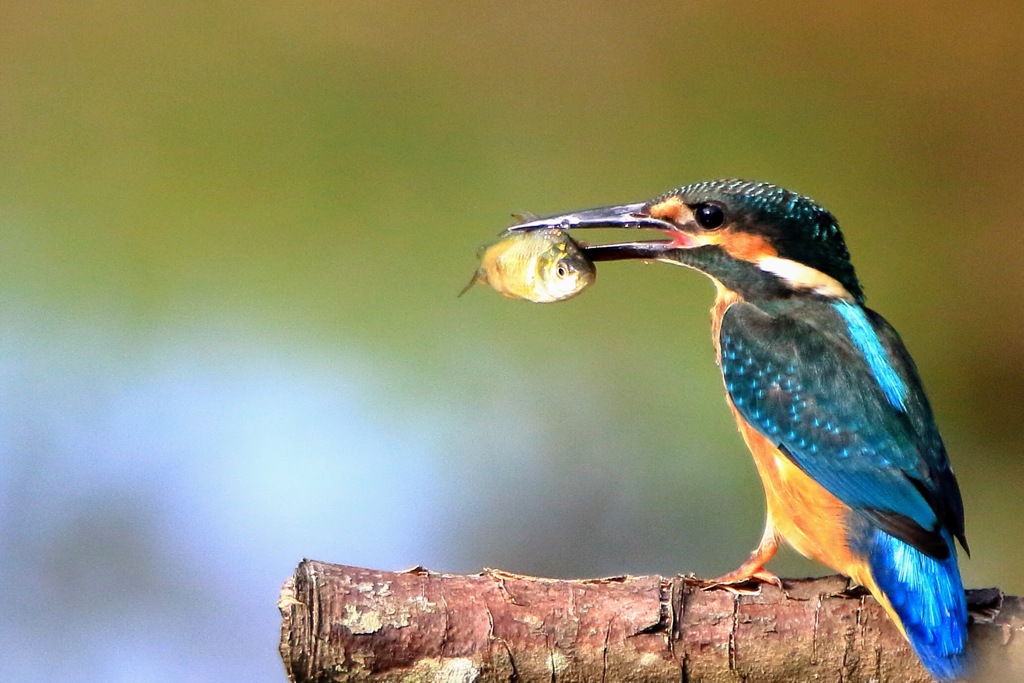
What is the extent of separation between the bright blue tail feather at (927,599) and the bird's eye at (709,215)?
1.81ft

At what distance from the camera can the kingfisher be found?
4.30 feet

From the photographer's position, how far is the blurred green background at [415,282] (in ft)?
7.74

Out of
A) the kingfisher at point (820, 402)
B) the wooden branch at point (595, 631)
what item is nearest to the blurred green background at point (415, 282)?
the kingfisher at point (820, 402)

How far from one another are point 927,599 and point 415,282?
157 centimetres

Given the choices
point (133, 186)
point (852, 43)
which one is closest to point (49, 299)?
point (133, 186)

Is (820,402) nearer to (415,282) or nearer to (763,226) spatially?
(763,226)

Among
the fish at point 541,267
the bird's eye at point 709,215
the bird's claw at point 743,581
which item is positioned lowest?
the bird's claw at point 743,581

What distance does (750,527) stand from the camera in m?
2.44

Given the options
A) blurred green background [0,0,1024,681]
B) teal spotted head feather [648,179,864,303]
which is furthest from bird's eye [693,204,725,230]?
blurred green background [0,0,1024,681]

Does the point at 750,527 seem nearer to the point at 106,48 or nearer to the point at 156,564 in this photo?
the point at 156,564

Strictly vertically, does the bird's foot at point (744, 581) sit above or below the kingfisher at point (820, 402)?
below

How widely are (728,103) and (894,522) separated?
1.54 metres

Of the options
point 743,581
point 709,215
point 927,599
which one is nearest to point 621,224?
point 709,215

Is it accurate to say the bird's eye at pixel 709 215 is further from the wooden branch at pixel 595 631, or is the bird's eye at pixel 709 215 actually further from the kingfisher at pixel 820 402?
the wooden branch at pixel 595 631
